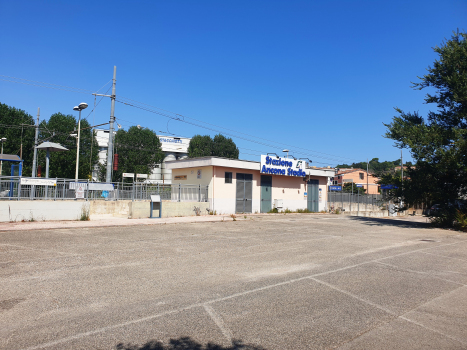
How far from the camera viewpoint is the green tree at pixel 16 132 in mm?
45125

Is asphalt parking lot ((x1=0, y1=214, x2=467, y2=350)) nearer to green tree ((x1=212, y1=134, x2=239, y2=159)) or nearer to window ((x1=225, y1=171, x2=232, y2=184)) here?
window ((x1=225, y1=171, x2=232, y2=184))

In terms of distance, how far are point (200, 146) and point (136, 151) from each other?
11941mm

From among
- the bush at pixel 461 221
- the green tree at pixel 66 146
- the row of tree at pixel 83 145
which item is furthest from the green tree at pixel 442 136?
the green tree at pixel 66 146

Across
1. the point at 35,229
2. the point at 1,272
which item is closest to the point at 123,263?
the point at 1,272

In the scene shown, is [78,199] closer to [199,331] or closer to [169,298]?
[169,298]

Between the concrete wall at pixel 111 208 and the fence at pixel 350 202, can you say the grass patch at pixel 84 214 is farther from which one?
the fence at pixel 350 202

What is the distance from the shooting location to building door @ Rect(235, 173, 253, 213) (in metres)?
27.5

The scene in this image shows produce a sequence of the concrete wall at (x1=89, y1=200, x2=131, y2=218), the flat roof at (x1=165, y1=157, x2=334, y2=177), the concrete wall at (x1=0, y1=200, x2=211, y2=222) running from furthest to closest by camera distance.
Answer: the flat roof at (x1=165, y1=157, x2=334, y2=177), the concrete wall at (x1=89, y1=200, x2=131, y2=218), the concrete wall at (x1=0, y1=200, x2=211, y2=222)

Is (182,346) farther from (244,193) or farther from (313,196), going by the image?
(313,196)

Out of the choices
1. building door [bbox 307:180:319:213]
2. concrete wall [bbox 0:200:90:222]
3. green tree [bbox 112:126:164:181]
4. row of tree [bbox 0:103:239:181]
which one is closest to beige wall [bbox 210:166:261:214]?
building door [bbox 307:180:319:213]

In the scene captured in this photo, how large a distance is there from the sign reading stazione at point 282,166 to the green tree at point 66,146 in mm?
29065

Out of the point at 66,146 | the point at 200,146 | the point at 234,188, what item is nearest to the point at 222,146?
the point at 200,146

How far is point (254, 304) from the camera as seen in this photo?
5230mm

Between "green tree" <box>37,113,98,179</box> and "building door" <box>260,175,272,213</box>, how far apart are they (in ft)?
93.7
